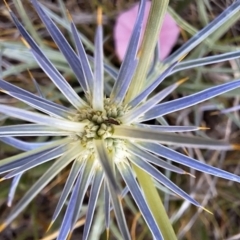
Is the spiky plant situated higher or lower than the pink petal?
lower

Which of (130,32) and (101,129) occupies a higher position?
(130,32)

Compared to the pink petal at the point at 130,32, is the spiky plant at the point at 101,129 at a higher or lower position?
lower

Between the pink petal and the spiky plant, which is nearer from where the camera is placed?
the spiky plant

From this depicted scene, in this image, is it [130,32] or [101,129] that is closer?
[101,129]

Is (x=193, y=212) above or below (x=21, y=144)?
below

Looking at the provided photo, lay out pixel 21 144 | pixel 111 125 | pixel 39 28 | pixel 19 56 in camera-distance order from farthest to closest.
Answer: pixel 39 28
pixel 19 56
pixel 21 144
pixel 111 125

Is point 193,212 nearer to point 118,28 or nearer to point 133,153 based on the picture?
point 118,28

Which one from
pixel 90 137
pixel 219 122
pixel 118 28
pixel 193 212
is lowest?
pixel 193 212

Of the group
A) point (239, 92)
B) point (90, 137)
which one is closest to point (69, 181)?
point (90, 137)
